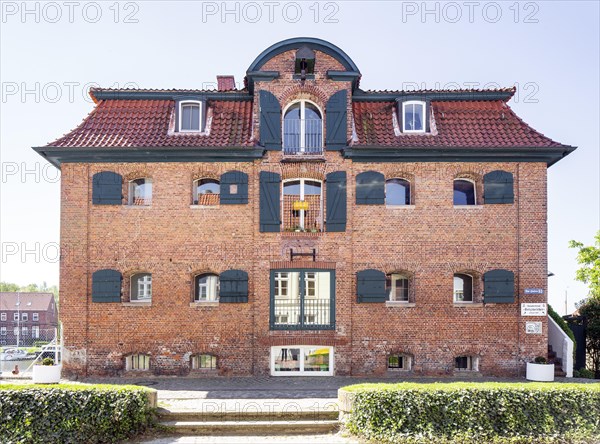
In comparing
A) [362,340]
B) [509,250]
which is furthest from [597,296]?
[362,340]

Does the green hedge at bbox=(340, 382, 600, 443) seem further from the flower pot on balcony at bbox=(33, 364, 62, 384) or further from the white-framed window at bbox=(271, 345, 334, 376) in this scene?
the flower pot on balcony at bbox=(33, 364, 62, 384)

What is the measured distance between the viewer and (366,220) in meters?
16.7

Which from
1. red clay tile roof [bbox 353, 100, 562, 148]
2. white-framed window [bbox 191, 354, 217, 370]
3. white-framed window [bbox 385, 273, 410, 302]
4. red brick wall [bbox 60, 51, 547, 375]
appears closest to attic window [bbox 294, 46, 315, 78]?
red brick wall [bbox 60, 51, 547, 375]

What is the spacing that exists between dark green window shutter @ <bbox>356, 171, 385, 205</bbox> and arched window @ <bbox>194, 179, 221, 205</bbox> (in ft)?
15.8

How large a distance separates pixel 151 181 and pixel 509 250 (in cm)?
1243

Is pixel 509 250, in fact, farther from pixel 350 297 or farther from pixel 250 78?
pixel 250 78

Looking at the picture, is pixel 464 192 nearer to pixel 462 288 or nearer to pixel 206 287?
pixel 462 288

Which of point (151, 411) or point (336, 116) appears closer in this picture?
point (151, 411)

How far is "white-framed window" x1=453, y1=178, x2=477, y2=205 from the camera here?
17.3 m

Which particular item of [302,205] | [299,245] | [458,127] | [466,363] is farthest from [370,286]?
[458,127]

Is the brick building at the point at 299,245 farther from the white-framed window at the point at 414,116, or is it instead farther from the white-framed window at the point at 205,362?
the white-framed window at the point at 414,116

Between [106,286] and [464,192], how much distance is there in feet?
41.3

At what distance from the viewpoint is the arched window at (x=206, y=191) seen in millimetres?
17166

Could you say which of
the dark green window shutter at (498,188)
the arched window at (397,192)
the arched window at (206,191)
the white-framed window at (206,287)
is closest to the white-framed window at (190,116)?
the arched window at (206,191)
